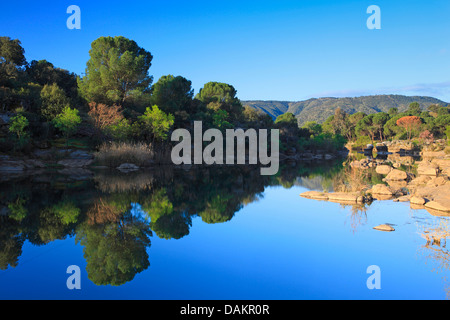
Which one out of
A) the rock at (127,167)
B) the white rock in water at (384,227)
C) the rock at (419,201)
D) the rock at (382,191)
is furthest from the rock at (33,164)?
the rock at (419,201)

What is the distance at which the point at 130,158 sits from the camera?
2177 cm

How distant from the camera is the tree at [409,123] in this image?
63969mm

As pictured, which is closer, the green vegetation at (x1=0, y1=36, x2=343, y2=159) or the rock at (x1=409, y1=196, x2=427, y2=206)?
the rock at (x1=409, y1=196, x2=427, y2=206)

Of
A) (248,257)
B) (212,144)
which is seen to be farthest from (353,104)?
(248,257)

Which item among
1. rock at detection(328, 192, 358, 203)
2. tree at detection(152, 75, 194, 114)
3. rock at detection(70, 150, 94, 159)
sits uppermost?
tree at detection(152, 75, 194, 114)

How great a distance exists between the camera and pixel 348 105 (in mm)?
126438

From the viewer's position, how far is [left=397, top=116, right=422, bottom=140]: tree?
210 ft

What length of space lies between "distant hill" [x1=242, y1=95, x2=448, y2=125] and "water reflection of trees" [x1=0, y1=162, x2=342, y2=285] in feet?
354

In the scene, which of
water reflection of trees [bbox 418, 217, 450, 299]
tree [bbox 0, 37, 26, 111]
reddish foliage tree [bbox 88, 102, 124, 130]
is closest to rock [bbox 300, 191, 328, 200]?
water reflection of trees [bbox 418, 217, 450, 299]

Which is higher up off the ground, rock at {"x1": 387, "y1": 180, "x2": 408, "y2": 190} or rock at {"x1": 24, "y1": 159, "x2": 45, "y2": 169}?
rock at {"x1": 24, "y1": 159, "x2": 45, "y2": 169}

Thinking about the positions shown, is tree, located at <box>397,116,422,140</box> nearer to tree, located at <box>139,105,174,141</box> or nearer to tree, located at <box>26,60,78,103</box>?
tree, located at <box>139,105,174,141</box>

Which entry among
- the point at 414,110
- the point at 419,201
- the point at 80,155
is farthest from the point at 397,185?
the point at 414,110

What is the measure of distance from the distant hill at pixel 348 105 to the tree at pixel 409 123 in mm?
48194
